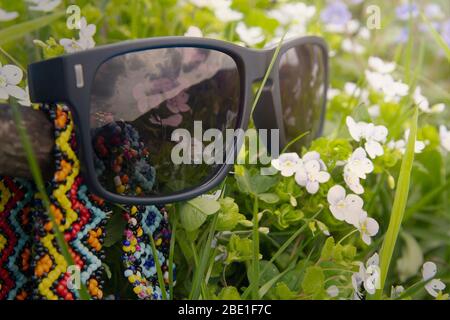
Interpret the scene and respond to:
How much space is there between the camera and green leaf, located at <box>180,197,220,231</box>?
0.56 metres

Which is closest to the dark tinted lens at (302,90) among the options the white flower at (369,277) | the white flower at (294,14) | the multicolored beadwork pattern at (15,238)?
the white flower at (294,14)

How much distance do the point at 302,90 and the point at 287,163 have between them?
223mm

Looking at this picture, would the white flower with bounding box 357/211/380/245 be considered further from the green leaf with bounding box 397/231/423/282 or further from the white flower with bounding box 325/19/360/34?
the white flower with bounding box 325/19/360/34

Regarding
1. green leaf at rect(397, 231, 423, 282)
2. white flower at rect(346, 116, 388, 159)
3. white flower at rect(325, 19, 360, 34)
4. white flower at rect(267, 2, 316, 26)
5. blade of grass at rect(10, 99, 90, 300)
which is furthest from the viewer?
white flower at rect(325, 19, 360, 34)

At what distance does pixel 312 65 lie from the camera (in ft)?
2.78

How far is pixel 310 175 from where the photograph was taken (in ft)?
2.02

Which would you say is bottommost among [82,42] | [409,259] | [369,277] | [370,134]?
[409,259]

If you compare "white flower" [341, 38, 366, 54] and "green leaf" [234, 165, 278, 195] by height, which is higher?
"white flower" [341, 38, 366, 54]

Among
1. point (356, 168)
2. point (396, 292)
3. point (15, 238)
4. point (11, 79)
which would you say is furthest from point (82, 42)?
point (396, 292)

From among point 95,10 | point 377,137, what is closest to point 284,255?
point 377,137

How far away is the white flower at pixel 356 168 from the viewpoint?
61 cm

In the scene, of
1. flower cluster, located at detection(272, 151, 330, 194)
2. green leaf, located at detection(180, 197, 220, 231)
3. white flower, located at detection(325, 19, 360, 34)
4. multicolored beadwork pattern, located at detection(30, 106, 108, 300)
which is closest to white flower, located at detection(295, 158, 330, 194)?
flower cluster, located at detection(272, 151, 330, 194)

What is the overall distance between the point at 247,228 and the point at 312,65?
1.08 ft

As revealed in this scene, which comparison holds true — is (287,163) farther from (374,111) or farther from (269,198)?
(374,111)
